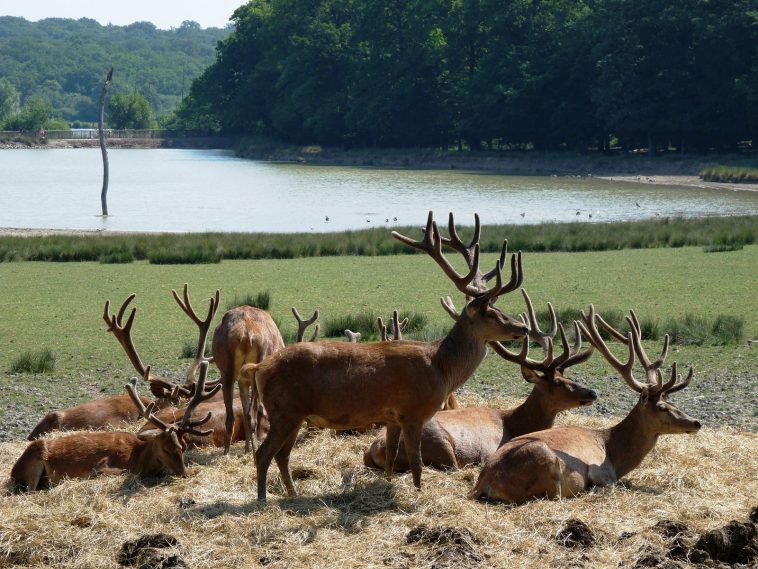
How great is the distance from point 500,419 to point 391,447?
1.22 metres

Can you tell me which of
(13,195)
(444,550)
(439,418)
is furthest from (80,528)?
(13,195)

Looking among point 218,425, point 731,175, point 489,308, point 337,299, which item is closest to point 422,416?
point 489,308

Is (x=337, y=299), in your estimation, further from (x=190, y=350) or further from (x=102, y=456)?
(x=102, y=456)

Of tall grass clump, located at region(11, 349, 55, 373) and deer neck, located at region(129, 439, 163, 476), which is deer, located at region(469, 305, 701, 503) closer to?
deer neck, located at region(129, 439, 163, 476)

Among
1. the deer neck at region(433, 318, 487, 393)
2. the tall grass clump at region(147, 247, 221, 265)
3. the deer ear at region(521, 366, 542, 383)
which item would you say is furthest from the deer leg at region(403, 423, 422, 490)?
the tall grass clump at region(147, 247, 221, 265)

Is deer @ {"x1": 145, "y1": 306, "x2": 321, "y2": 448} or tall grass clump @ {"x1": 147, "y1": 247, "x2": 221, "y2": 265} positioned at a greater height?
deer @ {"x1": 145, "y1": 306, "x2": 321, "y2": 448}

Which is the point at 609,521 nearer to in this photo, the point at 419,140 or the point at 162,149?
the point at 419,140

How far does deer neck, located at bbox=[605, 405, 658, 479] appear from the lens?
8547 millimetres

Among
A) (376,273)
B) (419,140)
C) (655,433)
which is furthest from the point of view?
(419,140)

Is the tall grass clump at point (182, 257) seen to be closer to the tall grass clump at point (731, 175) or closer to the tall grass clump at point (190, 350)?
the tall grass clump at point (190, 350)

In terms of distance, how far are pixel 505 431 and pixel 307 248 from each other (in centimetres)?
1869

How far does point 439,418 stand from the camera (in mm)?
9141

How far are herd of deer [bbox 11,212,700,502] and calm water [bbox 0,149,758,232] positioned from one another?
30.3 metres

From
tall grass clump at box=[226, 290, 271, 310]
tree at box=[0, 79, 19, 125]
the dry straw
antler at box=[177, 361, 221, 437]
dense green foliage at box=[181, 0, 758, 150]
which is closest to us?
the dry straw
